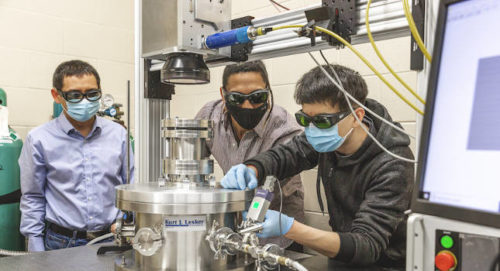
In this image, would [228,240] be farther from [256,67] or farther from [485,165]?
[256,67]

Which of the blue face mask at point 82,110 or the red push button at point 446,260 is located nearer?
the red push button at point 446,260

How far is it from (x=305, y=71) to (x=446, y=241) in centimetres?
157

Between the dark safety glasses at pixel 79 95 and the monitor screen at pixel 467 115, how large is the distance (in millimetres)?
1771

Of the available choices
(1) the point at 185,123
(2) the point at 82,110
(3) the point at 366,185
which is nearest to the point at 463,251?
(1) the point at 185,123

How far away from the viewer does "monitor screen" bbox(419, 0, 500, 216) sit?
52 cm

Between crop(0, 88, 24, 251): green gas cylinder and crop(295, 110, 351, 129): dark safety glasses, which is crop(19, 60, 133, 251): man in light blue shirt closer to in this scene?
crop(0, 88, 24, 251): green gas cylinder

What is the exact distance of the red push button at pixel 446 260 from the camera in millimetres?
595

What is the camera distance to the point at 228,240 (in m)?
0.85

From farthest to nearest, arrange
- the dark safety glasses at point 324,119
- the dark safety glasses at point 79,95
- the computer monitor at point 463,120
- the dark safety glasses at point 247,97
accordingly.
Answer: the dark safety glasses at point 79,95
the dark safety glasses at point 247,97
the dark safety glasses at point 324,119
the computer monitor at point 463,120

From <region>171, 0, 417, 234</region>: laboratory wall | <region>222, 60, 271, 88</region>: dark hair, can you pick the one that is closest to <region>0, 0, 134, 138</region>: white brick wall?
<region>171, 0, 417, 234</region>: laboratory wall

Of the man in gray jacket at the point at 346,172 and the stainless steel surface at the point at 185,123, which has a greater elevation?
the stainless steel surface at the point at 185,123

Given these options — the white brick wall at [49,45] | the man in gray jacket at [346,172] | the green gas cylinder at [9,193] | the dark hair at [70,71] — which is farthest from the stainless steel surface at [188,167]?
the white brick wall at [49,45]

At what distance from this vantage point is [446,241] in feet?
1.98

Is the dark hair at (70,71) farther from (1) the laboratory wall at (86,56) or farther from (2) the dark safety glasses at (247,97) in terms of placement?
(2) the dark safety glasses at (247,97)
